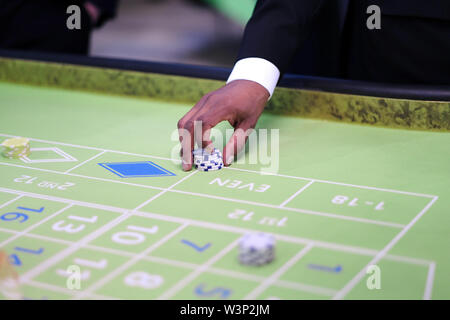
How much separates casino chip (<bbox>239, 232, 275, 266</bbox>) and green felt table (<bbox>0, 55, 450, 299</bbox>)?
0.01 meters

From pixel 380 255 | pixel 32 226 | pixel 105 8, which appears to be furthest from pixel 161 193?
pixel 105 8

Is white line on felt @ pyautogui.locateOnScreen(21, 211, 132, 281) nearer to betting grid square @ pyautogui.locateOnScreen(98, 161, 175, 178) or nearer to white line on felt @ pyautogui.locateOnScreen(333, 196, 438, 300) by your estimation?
betting grid square @ pyautogui.locateOnScreen(98, 161, 175, 178)

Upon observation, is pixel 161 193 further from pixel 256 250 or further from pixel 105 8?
pixel 105 8

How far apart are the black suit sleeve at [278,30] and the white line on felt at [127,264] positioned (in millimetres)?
755

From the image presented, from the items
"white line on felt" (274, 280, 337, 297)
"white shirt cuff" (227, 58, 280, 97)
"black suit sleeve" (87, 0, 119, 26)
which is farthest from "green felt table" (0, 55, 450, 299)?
"black suit sleeve" (87, 0, 119, 26)

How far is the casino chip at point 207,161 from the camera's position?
1562mm

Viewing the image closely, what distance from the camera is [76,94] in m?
2.29

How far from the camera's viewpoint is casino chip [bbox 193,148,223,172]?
156 centimetres

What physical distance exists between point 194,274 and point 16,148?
2.54 feet

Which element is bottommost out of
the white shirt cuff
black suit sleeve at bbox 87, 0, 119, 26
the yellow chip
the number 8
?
the yellow chip

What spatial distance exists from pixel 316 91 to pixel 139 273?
107 centimetres

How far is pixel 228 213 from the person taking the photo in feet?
4.36
